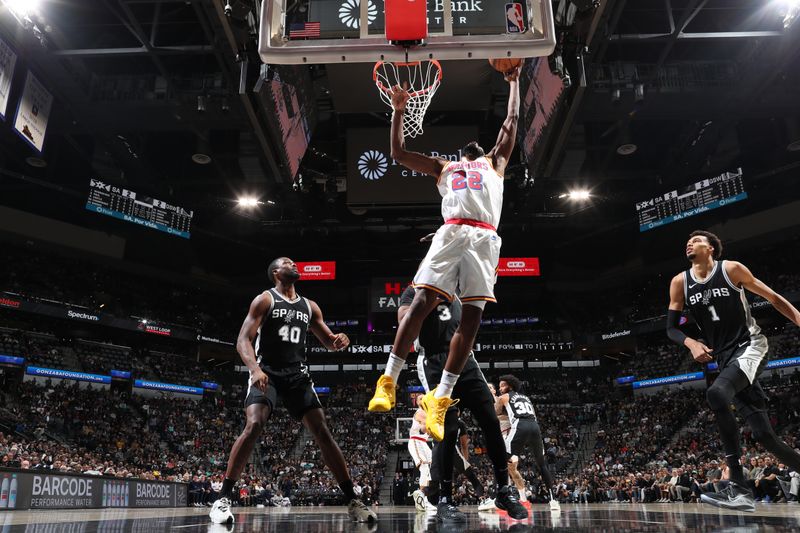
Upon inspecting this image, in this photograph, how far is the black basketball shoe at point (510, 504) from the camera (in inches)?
148

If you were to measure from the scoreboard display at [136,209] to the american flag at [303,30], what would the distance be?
15.8m

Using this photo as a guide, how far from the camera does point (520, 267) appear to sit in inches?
1089

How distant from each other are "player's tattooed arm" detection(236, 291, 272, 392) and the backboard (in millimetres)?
2153

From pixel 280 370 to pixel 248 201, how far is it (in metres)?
18.1

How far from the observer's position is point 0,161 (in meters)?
21.4

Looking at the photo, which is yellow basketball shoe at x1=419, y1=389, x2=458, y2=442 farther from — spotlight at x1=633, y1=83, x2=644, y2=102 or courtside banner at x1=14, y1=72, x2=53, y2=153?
courtside banner at x1=14, y1=72, x2=53, y2=153

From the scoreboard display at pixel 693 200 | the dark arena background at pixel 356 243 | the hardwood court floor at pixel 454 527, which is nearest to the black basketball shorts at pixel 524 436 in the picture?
the dark arena background at pixel 356 243

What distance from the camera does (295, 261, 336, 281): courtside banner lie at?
2817 centimetres

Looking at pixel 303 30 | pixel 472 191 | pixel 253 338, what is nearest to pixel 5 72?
pixel 303 30

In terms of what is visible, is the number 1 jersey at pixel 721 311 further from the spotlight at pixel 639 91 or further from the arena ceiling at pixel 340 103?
the spotlight at pixel 639 91

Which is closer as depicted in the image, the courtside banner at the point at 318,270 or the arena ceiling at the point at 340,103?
the arena ceiling at the point at 340,103

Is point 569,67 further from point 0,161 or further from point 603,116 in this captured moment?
point 0,161

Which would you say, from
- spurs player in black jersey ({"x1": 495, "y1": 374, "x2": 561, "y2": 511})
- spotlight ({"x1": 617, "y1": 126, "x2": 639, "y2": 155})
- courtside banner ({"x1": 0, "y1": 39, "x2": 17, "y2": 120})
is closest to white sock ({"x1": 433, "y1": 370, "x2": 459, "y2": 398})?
spurs player in black jersey ({"x1": 495, "y1": 374, "x2": 561, "y2": 511})

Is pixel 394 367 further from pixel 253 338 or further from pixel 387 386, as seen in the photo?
pixel 253 338
